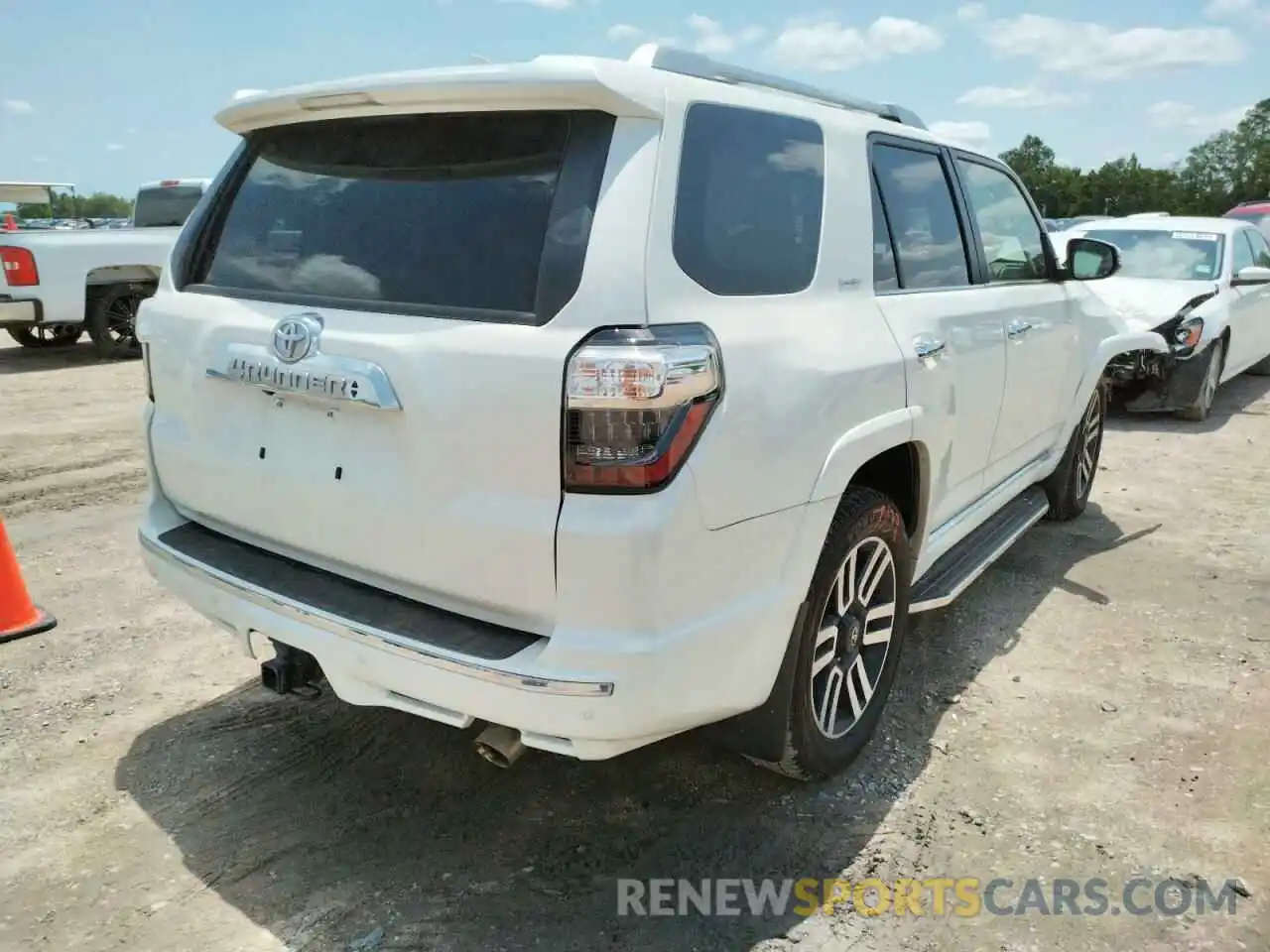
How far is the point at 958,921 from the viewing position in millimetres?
2508

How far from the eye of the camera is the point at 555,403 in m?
2.10

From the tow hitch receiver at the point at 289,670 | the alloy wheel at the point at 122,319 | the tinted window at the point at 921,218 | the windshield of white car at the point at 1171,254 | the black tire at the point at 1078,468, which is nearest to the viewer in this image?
the tow hitch receiver at the point at 289,670

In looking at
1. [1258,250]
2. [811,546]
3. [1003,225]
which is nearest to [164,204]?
[1003,225]

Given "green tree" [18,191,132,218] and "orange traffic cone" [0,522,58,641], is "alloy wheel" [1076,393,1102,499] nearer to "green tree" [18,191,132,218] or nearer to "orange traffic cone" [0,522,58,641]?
"orange traffic cone" [0,522,58,641]

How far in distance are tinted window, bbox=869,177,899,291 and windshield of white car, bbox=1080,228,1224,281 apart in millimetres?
6963

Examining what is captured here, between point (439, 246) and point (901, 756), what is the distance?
2139mm

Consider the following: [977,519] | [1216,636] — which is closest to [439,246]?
[977,519]

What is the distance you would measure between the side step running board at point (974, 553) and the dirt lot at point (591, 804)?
0.39m

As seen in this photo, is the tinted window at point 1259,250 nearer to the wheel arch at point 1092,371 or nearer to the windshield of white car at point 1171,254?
the windshield of white car at point 1171,254

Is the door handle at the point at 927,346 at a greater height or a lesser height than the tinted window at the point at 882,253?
lesser

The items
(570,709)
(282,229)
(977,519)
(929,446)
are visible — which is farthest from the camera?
(977,519)

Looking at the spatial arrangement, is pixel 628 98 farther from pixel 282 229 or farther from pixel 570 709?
pixel 570 709

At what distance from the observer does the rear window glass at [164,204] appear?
43.6 ft

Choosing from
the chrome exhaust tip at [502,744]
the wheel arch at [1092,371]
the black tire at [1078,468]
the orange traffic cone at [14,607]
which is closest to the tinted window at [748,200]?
the chrome exhaust tip at [502,744]
